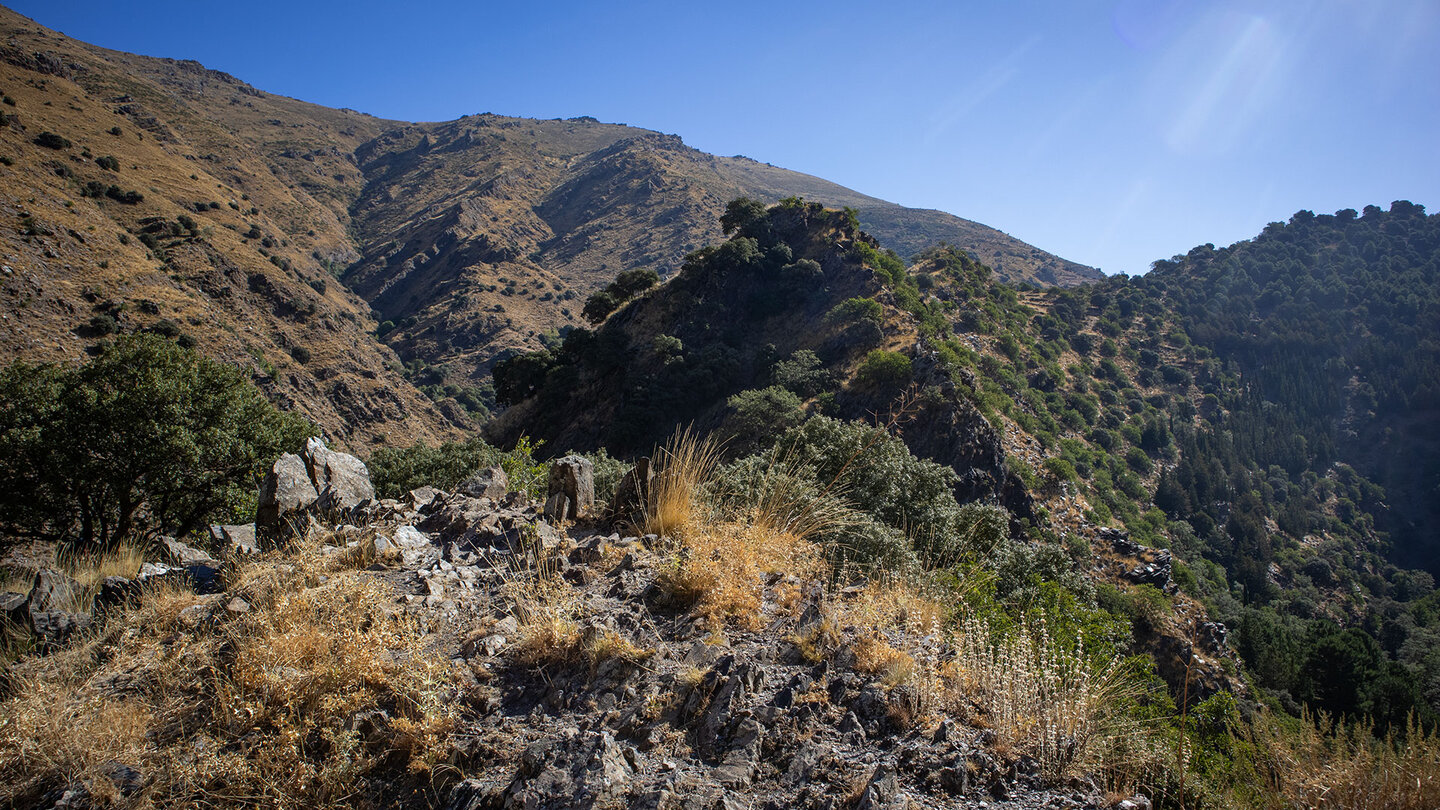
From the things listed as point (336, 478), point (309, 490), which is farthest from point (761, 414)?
point (309, 490)

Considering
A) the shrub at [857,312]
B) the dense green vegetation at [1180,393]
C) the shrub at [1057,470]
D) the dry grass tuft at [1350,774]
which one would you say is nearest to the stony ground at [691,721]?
the dry grass tuft at [1350,774]

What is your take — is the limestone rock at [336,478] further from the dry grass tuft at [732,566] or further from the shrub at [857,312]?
the shrub at [857,312]

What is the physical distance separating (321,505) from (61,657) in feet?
9.93

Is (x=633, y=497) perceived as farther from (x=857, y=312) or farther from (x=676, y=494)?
(x=857, y=312)

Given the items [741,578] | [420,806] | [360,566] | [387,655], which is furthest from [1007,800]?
[360,566]

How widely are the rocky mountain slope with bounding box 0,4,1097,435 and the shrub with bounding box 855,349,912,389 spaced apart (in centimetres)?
4381

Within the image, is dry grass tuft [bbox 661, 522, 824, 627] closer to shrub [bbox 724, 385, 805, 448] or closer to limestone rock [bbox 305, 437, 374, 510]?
limestone rock [bbox 305, 437, 374, 510]

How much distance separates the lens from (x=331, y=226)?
349ft

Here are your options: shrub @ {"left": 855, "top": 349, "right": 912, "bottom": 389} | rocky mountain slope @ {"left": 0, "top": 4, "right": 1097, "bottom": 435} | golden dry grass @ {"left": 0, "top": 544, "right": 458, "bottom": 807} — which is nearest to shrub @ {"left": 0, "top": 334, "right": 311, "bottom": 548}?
golden dry grass @ {"left": 0, "top": 544, "right": 458, "bottom": 807}

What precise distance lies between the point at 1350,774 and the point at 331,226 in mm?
131792

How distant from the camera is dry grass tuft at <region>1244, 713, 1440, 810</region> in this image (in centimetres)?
236

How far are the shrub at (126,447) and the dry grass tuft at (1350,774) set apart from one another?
16795 mm

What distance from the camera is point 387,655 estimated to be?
3.45m

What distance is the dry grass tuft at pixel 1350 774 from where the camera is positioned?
2.36 m
